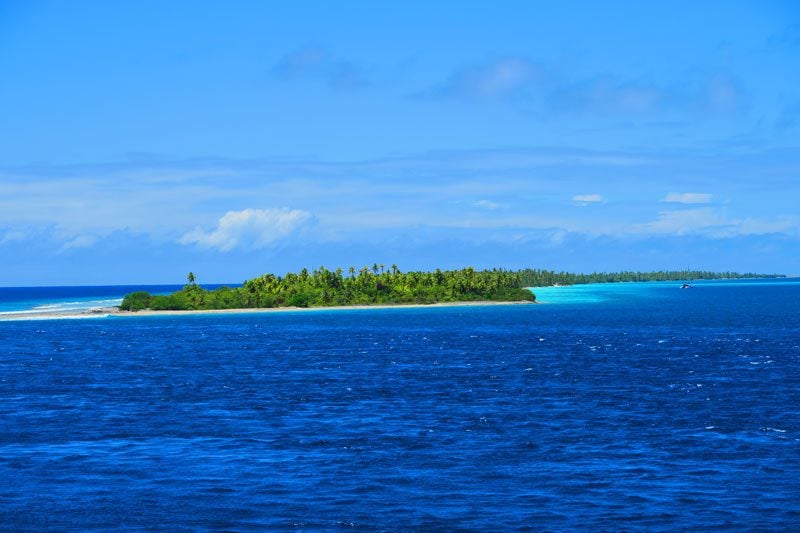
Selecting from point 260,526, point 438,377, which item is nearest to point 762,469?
point 260,526

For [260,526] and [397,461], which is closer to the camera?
[260,526]

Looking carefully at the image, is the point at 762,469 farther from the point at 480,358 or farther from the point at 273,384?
the point at 480,358

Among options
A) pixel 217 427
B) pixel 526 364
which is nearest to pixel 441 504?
pixel 217 427

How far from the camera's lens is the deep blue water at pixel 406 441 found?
35500mm

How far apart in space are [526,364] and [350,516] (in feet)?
197

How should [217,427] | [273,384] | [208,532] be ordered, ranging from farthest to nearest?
[273,384] < [217,427] < [208,532]

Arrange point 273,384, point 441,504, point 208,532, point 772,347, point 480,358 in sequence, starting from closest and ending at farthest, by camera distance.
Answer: point 208,532 → point 441,504 → point 273,384 → point 480,358 → point 772,347

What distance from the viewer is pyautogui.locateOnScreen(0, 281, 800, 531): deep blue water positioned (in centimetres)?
3550

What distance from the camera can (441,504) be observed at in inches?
1432

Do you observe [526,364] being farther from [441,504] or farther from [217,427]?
[441,504]

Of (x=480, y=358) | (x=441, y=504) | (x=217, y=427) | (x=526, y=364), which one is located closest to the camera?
(x=441, y=504)

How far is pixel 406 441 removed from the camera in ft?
161

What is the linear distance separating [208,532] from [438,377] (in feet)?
166

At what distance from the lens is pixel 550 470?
41.9 metres
